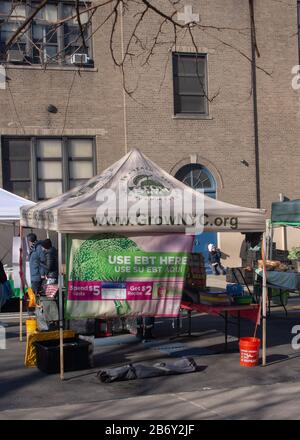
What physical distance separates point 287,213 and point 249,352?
7386 millimetres

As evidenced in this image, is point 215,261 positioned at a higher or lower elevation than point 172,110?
lower

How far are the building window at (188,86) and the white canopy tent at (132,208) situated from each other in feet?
51.8

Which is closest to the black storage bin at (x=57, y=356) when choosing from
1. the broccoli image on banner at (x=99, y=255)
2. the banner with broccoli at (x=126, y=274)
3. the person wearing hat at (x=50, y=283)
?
the banner with broccoli at (x=126, y=274)

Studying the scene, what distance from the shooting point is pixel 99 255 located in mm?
9859

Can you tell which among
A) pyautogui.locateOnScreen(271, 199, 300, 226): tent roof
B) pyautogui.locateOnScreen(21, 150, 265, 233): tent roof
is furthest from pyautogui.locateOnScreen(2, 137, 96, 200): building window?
pyautogui.locateOnScreen(21, 150, 265, 233): tent roof

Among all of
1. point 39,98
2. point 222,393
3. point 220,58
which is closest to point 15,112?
point 39,98

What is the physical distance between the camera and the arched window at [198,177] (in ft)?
86.8

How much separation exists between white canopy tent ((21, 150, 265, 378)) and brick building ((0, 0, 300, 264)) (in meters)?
13.5

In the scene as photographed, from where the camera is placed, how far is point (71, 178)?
985 inches

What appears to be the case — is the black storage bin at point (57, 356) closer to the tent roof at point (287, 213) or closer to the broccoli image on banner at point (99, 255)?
the broccoli image on banner at point (99, 255)

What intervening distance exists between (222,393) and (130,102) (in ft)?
Answer: 59.3

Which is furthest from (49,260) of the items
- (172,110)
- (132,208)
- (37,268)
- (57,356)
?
(172,110)

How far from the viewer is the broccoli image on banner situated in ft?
32.0

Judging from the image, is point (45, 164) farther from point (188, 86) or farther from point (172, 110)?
point (188, 86)
